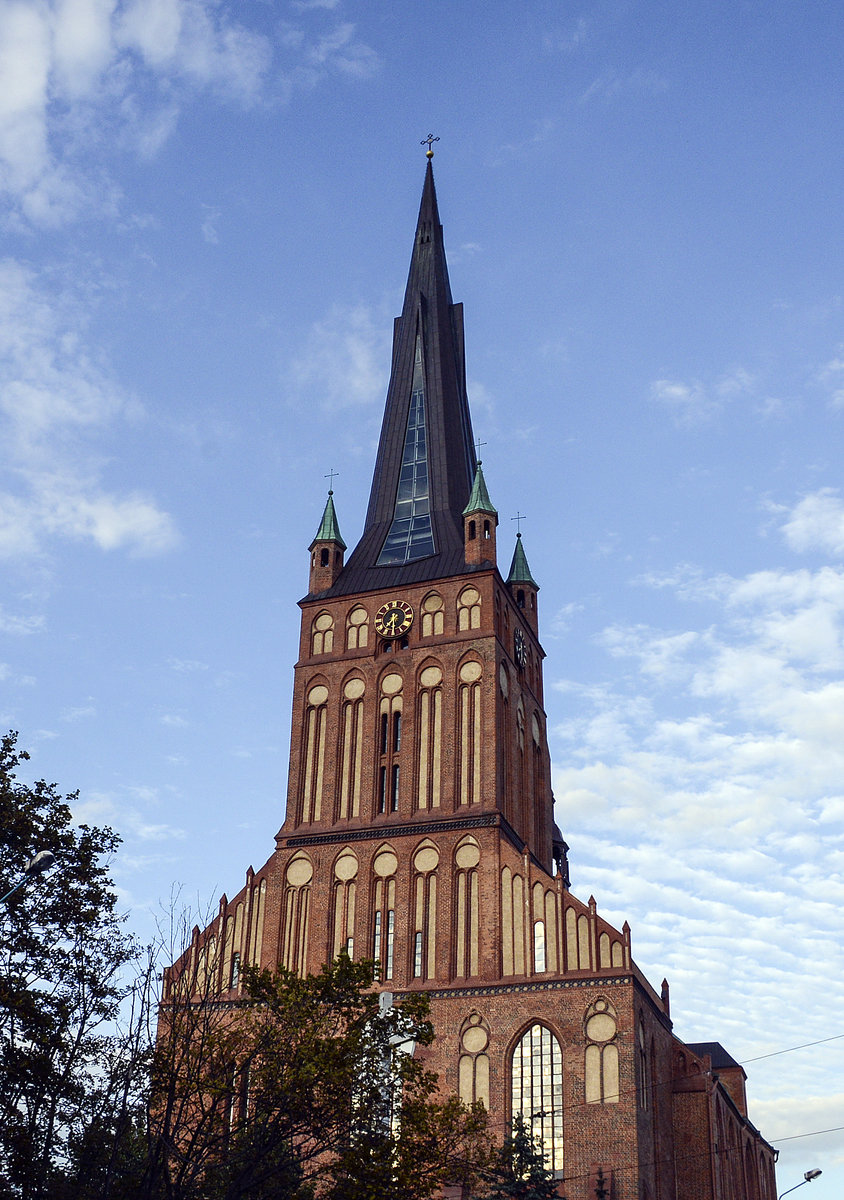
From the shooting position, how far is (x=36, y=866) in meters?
23.3

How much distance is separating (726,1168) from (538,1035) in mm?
17539

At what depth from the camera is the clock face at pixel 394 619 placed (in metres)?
53.9

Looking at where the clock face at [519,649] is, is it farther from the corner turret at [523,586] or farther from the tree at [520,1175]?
the tree at [520,1175]

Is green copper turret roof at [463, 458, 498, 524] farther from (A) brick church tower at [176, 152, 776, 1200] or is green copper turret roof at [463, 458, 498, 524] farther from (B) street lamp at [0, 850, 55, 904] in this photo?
(B) street lamp at [0, 850, 55, 904]

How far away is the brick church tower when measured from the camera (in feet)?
141

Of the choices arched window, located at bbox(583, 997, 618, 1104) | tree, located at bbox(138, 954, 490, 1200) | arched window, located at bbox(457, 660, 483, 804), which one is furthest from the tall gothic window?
tree, located at bbox(138, 954, 490, 1200)

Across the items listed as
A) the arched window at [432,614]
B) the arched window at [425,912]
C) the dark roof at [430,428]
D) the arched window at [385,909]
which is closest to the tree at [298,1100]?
the arched window at [425,912]

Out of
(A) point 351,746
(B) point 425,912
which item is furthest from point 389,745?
(B) point 425,912

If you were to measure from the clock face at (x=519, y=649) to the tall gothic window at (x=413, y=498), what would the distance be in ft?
17.0

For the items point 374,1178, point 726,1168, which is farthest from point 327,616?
point 374,1178

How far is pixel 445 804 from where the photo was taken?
4934 cm

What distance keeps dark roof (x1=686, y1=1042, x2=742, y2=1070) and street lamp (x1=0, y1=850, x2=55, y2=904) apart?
184 feet

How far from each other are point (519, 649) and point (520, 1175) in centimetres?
2474

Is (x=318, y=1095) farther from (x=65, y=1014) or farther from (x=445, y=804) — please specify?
(x=445, y=804)
